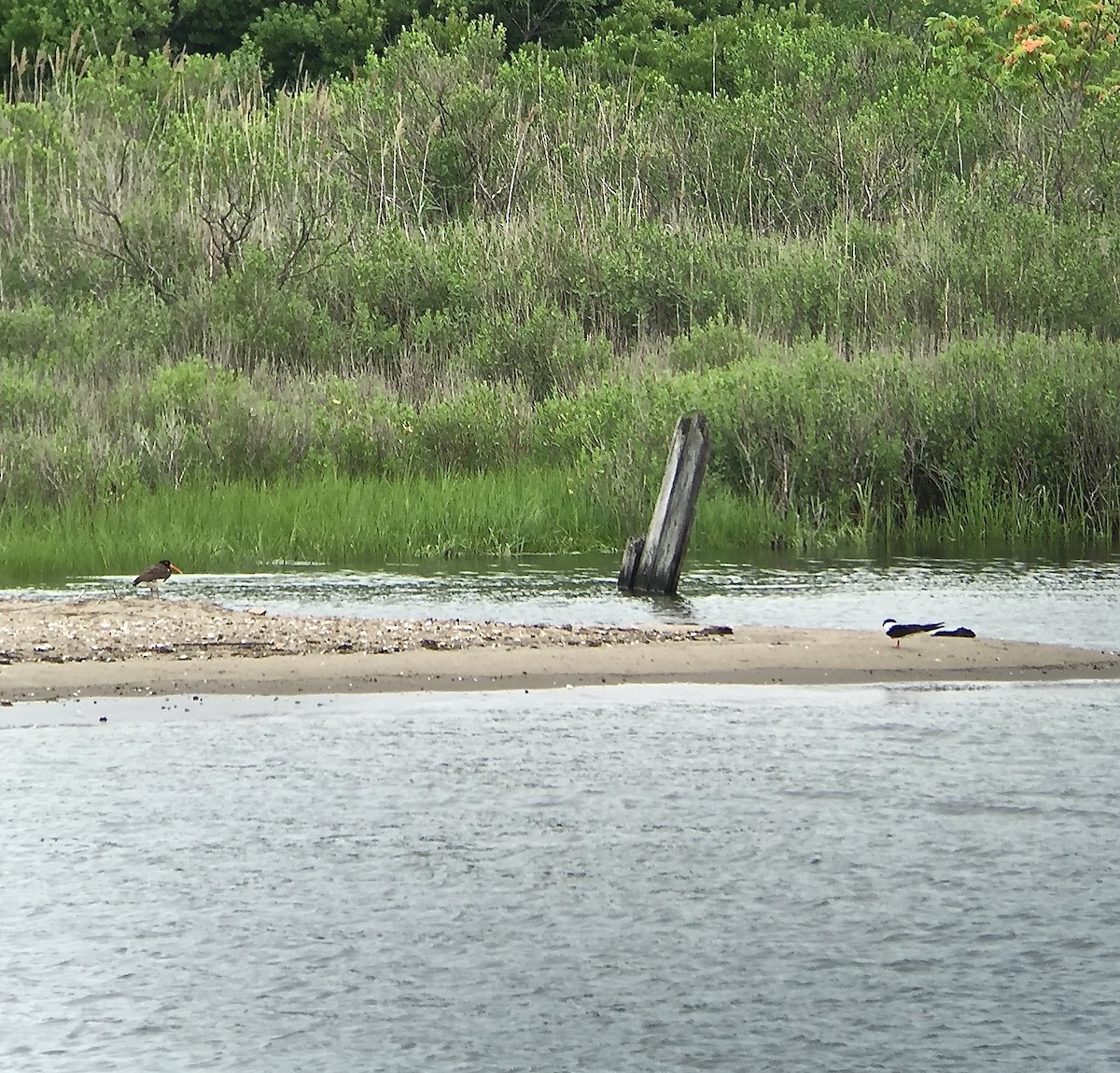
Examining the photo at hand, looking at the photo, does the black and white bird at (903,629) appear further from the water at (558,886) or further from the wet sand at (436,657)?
the water at (558,886)

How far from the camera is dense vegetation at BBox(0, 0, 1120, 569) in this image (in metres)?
23.0

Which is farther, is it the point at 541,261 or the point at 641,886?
the point at 541,261

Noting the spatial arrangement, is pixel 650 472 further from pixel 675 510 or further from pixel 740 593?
pixel 740 593

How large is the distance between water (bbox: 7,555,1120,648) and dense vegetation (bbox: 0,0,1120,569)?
1.74 m

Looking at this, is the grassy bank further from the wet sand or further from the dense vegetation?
the wet sand

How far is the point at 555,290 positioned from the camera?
31.3m

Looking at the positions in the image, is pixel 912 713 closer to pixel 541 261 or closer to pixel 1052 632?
pixel 1052 632

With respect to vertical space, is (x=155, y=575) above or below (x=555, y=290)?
below

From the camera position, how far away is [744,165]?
37281mm

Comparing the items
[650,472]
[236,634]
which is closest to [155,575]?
[236,634]

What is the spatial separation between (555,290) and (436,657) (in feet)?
57.8

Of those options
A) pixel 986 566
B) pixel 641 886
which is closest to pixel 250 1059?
pixel 641 886

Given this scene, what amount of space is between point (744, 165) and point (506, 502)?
1595 cm

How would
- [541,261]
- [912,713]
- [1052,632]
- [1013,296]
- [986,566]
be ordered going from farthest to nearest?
1. [541,261]
2. [1013,296]
3. [986,566]
4. [1052,632]
5. [912,713]
